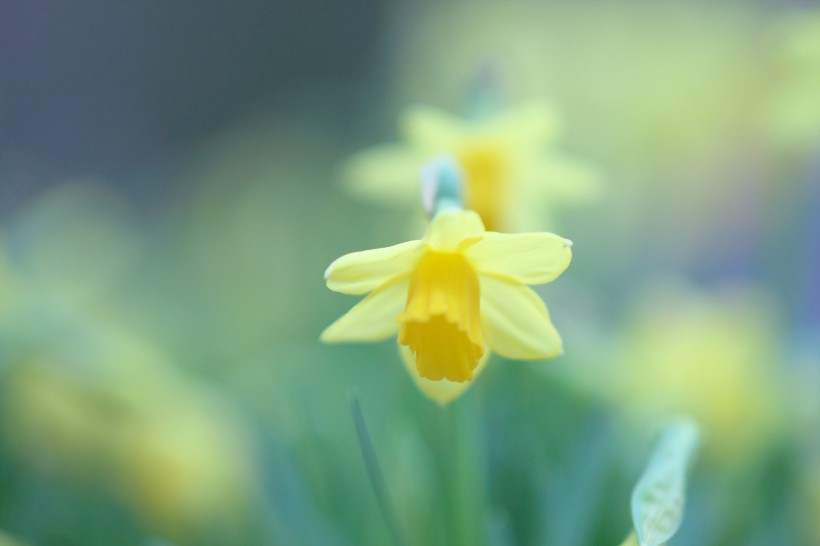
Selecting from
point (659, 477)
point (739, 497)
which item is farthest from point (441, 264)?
point (739, 497)

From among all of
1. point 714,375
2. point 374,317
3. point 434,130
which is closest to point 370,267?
point 374,317

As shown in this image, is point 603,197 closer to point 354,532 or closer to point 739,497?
point 739,497

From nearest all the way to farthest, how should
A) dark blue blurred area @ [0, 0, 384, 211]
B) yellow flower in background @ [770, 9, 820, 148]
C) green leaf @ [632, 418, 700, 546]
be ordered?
green leaf @ [632, 418, 700, 546] → yellow flower in background @ [770, 9, 820, 148] → dark blue blurred area @ [0, 0, 384, 211]

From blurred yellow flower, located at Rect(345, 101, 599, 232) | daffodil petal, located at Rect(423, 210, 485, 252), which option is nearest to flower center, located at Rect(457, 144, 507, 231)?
blurred yellow flower, located at Rect(345, 101, 599, 232)

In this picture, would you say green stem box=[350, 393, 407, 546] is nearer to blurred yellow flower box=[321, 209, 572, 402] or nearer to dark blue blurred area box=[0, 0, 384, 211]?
blurred yellow flower box=[321, 209, 572, 402]

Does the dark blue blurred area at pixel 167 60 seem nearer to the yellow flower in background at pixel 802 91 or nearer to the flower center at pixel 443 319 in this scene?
the yellow flower in background at pixel 802 91

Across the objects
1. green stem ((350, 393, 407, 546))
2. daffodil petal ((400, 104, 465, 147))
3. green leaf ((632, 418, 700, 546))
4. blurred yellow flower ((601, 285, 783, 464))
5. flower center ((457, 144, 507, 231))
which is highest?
daffodil petal ((400, 104, 465, 147))

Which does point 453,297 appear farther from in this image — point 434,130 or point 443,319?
point 434,130
